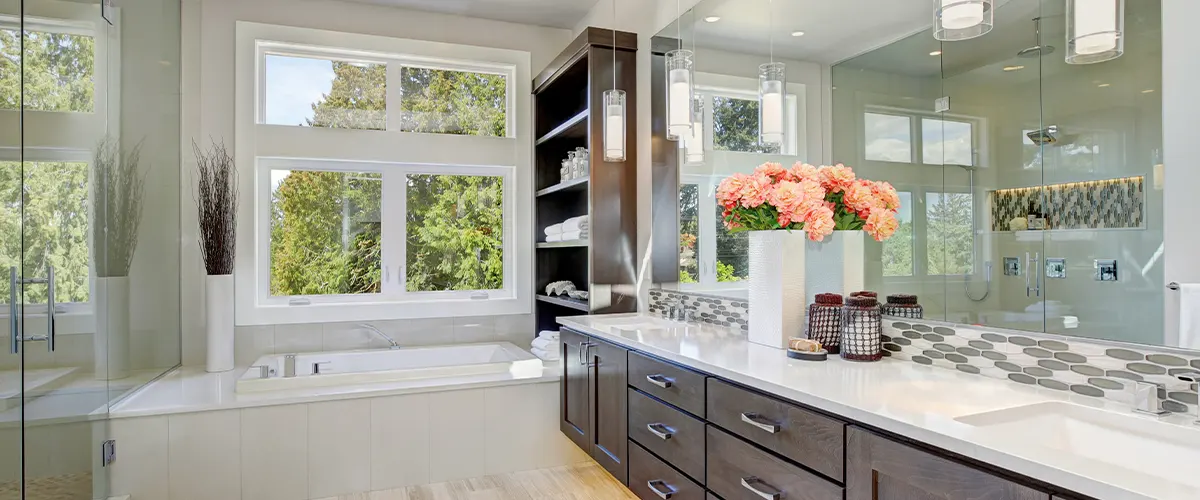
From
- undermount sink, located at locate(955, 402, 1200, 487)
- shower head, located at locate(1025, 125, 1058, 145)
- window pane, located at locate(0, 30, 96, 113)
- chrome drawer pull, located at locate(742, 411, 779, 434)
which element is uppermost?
window pane, located at locate(0, 30, 96, 113)

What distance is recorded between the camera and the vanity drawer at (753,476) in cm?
140

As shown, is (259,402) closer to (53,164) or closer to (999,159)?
(53,164)

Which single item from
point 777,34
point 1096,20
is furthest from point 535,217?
point 1096,20

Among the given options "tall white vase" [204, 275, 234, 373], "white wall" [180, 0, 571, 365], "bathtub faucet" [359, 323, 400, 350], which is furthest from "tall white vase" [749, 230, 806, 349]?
"tall white vase" [204, 275, 234, 373]

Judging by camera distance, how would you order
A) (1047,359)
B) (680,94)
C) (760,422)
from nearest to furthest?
(1047,359)
(760,422)
(680,94)

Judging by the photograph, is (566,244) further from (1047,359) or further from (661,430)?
(1047,359)

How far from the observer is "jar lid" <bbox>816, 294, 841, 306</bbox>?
1988 millimetres

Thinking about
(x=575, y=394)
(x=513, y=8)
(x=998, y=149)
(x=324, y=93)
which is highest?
(x=513, y=8)

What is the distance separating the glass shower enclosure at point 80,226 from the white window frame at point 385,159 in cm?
38

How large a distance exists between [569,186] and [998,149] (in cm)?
237

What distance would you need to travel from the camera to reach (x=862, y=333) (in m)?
1.82

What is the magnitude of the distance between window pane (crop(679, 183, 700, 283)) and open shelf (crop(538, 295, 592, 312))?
585 millimetres

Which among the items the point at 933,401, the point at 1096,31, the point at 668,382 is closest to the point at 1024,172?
the point at 1096,31

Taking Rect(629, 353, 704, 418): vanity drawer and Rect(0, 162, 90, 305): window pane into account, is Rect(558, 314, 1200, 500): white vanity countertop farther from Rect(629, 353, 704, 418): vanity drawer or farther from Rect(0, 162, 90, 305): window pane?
Rect(0, 162, 90, 305): window pane
